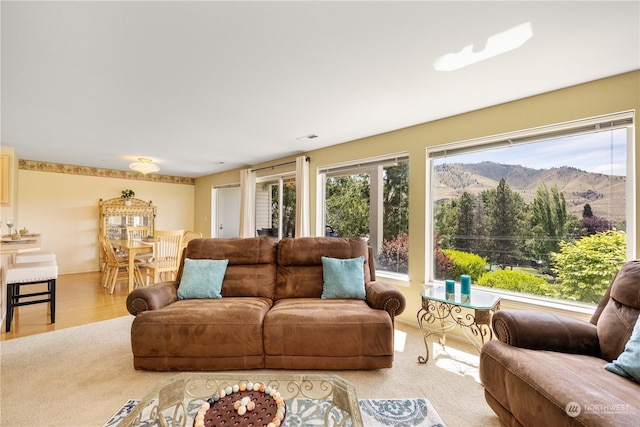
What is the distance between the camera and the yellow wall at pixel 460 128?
6.74ft

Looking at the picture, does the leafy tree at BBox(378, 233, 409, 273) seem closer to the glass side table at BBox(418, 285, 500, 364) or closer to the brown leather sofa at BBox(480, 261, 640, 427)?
the glass side table at BBox(418, 285, 500, 364)

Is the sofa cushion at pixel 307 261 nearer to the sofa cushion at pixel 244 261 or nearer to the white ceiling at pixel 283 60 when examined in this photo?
the sofa cushion at pixel 244 261

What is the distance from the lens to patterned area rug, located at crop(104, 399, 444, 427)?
5.17 ft

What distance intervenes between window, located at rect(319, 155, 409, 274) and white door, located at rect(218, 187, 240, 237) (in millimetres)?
3345

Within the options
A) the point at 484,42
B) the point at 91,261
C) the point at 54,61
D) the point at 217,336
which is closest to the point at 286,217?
the point at 217,336

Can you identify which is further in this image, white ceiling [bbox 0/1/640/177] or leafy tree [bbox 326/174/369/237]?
leafy tree [bbox 326/174/369/237]

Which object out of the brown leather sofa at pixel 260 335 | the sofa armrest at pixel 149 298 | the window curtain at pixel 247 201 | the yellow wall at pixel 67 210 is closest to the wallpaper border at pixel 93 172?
the yellow wall at pixel 67 210

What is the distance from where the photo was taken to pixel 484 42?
164 centimetres

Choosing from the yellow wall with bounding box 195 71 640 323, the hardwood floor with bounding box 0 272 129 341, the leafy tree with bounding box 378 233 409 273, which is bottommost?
the hardwood floor with bounding box 0 272 129 341

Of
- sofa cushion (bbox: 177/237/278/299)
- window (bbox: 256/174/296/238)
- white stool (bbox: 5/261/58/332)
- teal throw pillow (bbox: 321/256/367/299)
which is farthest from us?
window (bbox: 256/174/296/238)

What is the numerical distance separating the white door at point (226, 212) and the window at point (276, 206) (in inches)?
59.8

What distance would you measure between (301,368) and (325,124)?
247cm

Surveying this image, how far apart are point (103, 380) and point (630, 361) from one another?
3.21 m

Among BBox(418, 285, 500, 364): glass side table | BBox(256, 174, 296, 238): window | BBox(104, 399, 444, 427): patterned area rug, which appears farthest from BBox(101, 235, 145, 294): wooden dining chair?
BBox(418, 285, 500, 364): glass side table
